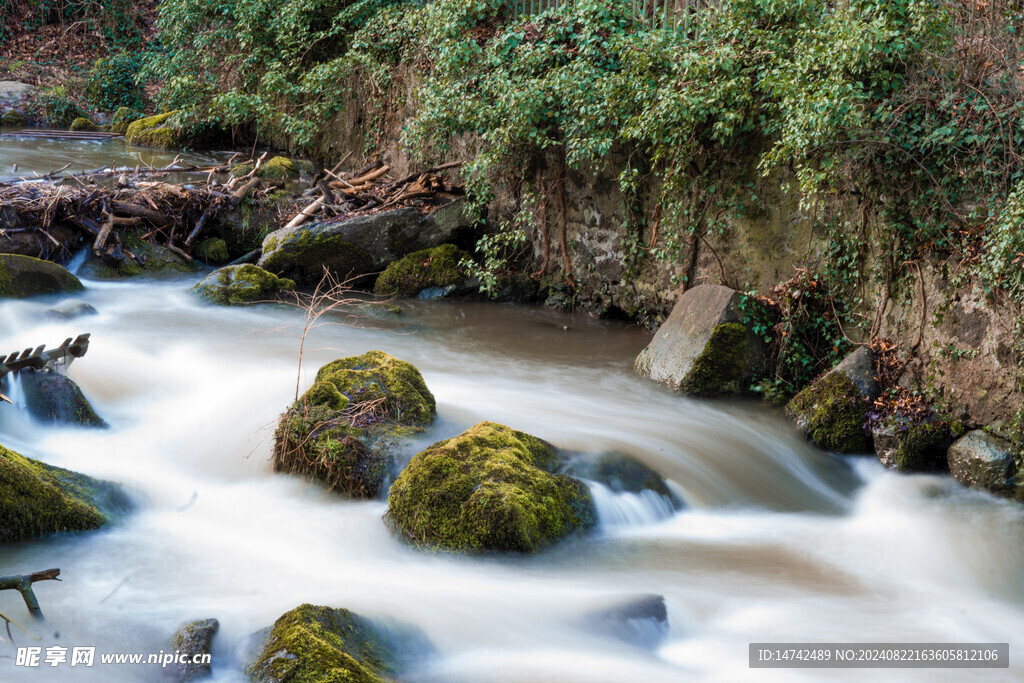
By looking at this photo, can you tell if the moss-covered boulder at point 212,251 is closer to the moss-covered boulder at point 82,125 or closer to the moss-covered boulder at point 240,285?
the moss-covered boulder at point 240,285

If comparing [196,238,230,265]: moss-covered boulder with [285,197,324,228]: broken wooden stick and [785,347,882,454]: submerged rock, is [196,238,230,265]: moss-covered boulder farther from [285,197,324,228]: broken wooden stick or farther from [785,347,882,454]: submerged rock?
[785,347,882,454]: submerged rock

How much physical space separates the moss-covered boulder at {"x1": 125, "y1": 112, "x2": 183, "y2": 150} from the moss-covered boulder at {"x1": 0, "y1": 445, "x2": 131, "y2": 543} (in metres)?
13.1

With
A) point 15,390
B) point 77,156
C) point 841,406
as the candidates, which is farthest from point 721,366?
point 77,156

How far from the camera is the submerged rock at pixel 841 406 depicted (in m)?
6.70

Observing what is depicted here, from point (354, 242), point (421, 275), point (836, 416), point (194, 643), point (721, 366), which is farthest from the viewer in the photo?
point (421, 275)

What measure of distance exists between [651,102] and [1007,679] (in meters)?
5.63

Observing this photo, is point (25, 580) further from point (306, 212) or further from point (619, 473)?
point (306, 212)

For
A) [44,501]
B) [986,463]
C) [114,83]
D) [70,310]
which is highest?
[114,83]

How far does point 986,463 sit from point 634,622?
10.8ft

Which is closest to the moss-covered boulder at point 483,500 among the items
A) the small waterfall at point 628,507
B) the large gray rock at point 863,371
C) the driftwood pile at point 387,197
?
the small waterfall at point 628,507

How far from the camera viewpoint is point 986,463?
6023 millimetres

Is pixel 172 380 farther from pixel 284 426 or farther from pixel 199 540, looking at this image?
pixel 199 540

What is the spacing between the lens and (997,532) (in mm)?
5602

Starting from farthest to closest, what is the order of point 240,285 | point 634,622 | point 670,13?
point 240,285
point 670,13
point 634,622
